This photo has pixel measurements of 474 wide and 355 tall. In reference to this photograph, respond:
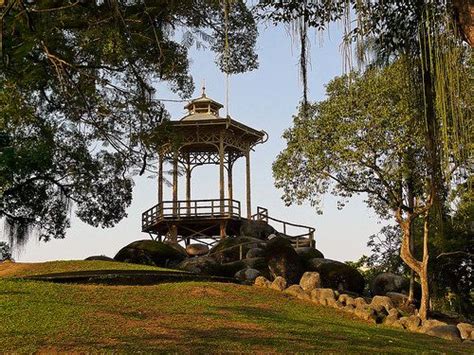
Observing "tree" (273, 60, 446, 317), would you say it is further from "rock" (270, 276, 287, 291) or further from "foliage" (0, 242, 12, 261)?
"foliage" (0, 242, 12, 261)

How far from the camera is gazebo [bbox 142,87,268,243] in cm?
2873

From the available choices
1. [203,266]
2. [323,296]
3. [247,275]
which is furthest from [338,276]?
[323,296]

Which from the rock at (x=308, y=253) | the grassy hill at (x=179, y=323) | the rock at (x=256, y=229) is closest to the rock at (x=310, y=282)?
the grassy hill at (x=179, y=323)

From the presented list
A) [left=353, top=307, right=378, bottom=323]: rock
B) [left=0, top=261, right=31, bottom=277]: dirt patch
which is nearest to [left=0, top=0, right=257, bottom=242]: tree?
[left=0, top=261, right=31, bottom=277]: dirt patch

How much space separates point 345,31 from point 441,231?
4.89 feet

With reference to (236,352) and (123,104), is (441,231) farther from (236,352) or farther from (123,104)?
(123,104)

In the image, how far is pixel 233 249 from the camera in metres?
25.7

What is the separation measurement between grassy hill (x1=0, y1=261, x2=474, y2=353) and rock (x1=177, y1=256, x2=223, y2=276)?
4.84 metres

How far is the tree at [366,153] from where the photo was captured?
21.1 metres

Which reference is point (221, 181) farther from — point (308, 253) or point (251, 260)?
point (251, 260)

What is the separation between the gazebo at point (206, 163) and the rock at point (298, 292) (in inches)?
415

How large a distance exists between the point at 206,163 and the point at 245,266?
7701 millimetres

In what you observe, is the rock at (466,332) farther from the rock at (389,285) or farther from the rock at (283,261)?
the rock at (389,285)

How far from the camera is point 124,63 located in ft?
45.4
